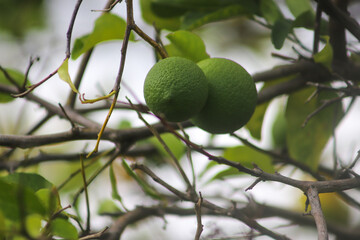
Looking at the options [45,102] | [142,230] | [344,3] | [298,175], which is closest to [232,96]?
[344,3]

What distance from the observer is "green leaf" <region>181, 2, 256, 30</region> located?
37.4 inches

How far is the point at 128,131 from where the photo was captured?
0.87m

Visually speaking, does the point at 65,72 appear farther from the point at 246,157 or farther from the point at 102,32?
the point at 246,157

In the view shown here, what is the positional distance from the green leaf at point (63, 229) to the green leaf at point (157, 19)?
1.95 feet

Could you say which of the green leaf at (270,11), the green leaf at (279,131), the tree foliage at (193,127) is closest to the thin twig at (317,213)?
the tree foliage at (193,127)

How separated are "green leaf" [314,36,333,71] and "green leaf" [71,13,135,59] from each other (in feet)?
1.34

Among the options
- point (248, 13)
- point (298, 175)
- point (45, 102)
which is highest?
point (248, 13)

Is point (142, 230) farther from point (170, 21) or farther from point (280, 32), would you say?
point (280, 32)

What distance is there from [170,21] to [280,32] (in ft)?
1.02

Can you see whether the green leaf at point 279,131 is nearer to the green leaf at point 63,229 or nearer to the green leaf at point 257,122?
the green leaf at point 257,122

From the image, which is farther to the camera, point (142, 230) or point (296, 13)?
point (142, 230)

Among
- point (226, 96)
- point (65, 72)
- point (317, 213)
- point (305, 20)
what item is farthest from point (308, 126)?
point (65, 72)

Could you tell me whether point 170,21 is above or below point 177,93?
above

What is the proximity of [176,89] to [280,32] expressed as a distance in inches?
11.9
